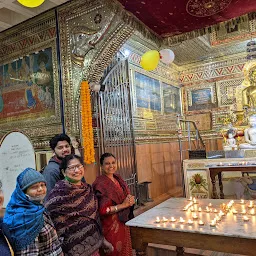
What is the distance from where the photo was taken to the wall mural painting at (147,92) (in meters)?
7.50

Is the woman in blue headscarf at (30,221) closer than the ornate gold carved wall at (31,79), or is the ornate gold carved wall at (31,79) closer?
the woman in blue headscarf at (30,221)

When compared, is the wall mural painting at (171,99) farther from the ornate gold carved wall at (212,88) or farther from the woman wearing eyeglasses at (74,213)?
the woman wearing eyeglasses at (74,213)

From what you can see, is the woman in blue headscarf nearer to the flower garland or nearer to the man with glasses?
the man with glasses

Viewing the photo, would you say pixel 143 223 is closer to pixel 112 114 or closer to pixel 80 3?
pixel 112 114

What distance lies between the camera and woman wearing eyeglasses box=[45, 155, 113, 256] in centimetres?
246

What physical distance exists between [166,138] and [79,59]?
4637mm

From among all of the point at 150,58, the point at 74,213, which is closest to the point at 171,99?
the point at 150,58

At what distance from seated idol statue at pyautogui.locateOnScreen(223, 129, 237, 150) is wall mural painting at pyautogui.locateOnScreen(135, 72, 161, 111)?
8.38 ft

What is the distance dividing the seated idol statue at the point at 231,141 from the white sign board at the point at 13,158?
398 centimetres

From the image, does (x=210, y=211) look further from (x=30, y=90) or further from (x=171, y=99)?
(x=171, y=99)

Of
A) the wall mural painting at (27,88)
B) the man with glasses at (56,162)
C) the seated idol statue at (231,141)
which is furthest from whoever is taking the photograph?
the seated idol statue at (231,141)

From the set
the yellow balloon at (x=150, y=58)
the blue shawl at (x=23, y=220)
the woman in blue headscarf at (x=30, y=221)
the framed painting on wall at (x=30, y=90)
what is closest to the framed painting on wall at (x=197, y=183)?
the yellow balloon at (x=150, y=58)

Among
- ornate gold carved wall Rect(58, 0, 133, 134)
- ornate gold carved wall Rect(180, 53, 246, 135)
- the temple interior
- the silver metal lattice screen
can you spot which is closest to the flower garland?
the temple interior

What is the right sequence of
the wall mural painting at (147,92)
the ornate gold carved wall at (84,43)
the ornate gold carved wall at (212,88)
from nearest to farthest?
1. the ornate gold carved wall at (84,43)
2. the wall mural painting at (147,92)
3. the ornate gold carved wall at (212,88)
